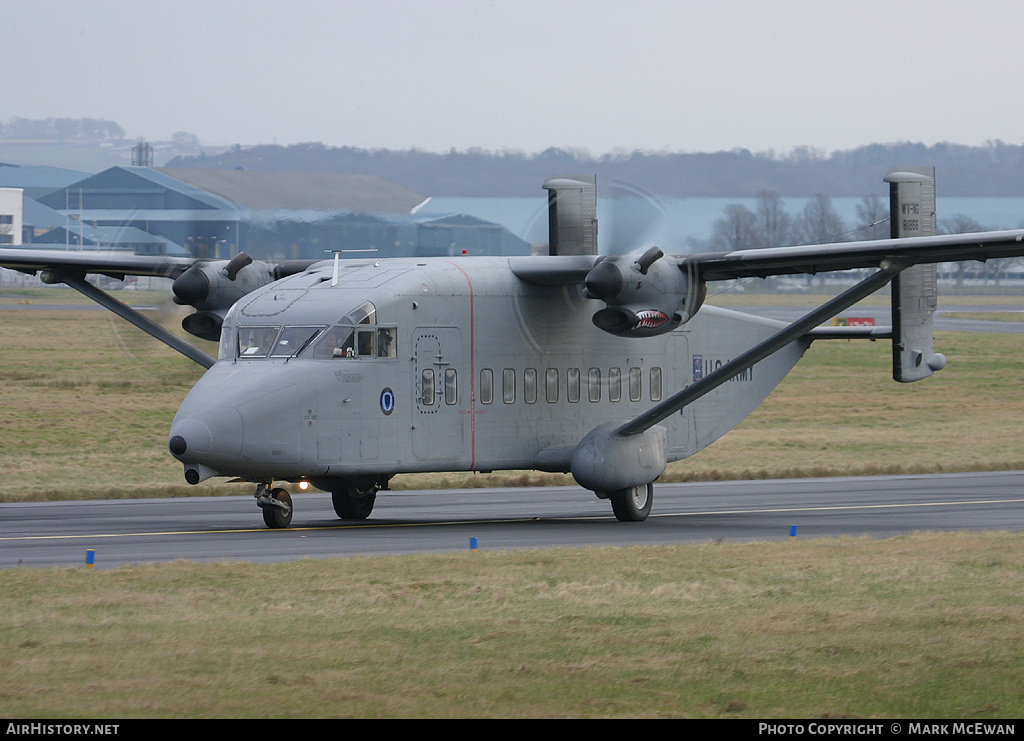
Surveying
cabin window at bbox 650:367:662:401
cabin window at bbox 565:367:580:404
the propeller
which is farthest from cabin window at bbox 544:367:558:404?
the propeller

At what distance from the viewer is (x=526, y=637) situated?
11.6m

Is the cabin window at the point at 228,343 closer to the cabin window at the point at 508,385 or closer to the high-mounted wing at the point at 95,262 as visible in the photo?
the high-mounted wing at the point at 95,262

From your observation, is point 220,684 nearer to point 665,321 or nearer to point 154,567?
point 154,567

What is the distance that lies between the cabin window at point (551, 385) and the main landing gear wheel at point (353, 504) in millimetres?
3225

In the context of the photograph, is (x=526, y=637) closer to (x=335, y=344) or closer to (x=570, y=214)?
(x=335, y=344)

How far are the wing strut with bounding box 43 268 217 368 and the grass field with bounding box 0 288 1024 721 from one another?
8524mm

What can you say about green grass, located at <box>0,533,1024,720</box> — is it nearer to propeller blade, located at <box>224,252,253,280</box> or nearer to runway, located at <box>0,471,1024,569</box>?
runway, located at <box>0,471,1024,569</box>

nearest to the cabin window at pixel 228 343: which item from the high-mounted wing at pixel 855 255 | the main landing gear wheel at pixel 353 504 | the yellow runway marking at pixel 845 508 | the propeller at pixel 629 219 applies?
the main landing gear wheel at pixel 353 504

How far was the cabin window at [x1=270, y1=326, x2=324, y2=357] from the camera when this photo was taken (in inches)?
770

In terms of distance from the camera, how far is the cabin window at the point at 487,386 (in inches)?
853

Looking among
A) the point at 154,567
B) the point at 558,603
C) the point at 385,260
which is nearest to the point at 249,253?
the point at 385,260

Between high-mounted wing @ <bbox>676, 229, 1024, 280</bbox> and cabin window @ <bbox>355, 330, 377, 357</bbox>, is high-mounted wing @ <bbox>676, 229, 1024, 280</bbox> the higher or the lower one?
the higher one

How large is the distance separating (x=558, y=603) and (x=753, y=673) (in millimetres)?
3473

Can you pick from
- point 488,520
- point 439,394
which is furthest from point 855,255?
point 488,520
